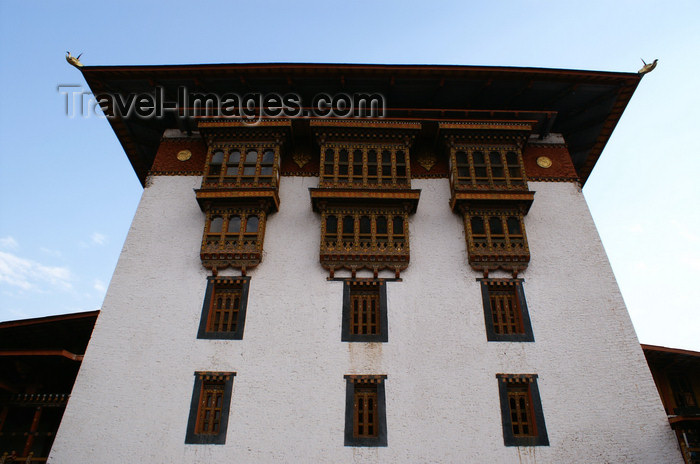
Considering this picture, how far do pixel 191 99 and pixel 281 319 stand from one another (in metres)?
9.30

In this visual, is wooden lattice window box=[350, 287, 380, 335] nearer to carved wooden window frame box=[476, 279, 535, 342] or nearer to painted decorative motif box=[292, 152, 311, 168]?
carved wooden window frame box=[476, 279, 535, 342]

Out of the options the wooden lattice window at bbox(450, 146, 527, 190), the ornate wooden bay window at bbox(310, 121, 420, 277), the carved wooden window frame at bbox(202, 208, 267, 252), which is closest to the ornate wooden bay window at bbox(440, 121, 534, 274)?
the wooden lattice window at bbox(450, 146, 527, 190)

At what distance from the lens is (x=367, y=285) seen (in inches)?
573

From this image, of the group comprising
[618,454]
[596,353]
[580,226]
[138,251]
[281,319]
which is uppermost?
[580,226]

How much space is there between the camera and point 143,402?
12758 millimetres

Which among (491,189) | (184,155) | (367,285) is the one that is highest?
(184,155)

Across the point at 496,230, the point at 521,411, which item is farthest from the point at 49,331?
the point at 496,230

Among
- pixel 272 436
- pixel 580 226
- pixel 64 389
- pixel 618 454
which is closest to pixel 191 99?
pixel 64 389

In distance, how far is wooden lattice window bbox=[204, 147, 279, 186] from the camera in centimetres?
1602

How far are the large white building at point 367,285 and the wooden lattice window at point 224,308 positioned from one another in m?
0.06

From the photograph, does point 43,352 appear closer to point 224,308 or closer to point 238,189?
point 224,308

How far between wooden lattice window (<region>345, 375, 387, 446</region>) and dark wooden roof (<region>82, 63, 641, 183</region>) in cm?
900

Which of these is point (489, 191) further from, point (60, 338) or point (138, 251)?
point (60, 338)

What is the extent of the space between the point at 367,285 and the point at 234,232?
4.48 m
